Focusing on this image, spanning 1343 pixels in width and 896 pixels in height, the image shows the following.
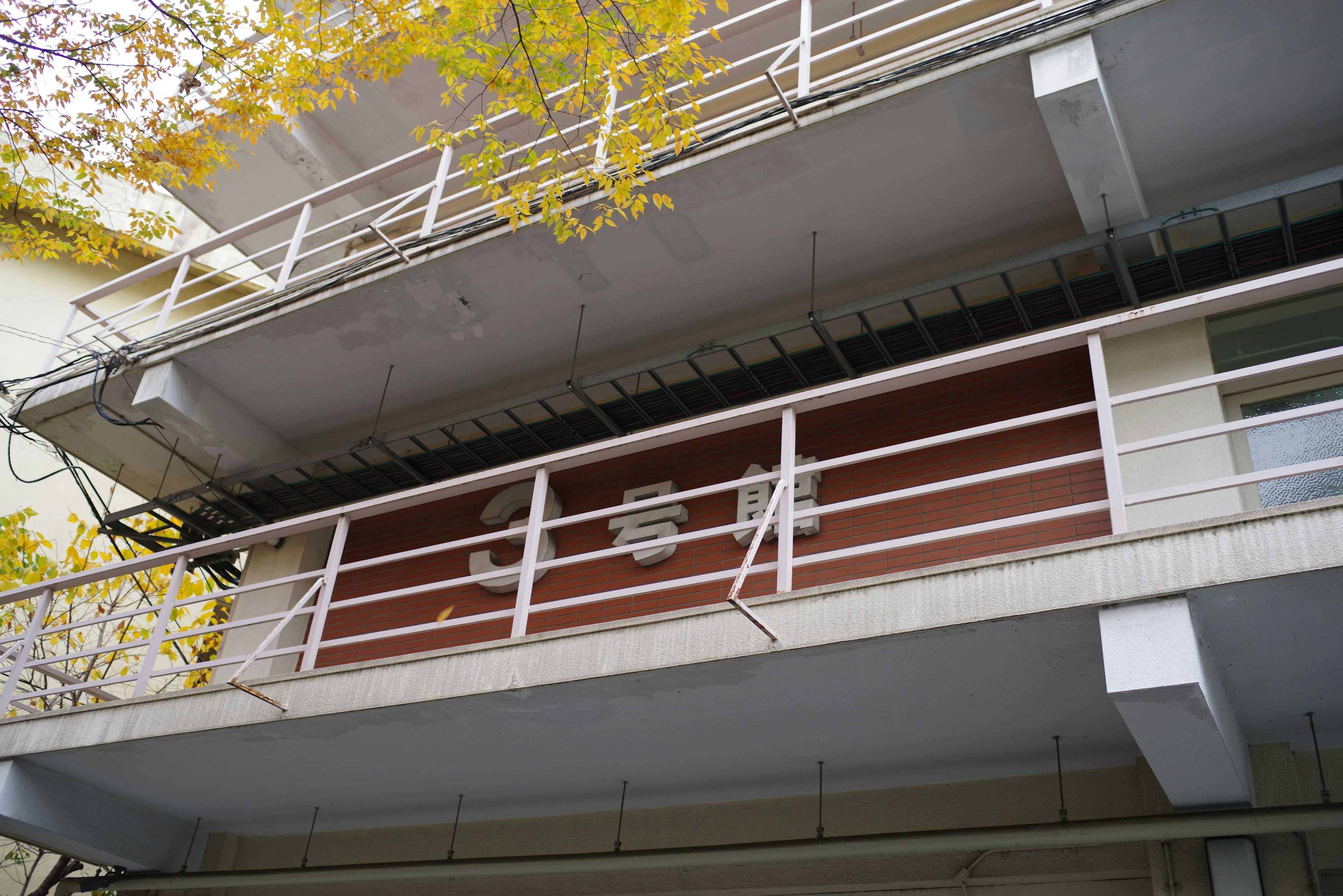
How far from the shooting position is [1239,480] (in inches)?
215

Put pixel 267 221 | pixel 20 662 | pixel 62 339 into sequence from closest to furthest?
pixel 20 662
pixel 62 339
pixel 267 221

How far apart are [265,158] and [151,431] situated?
12.1 feet

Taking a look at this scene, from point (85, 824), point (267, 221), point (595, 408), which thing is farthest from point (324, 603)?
point (267, 221)

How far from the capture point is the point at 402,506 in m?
8.05

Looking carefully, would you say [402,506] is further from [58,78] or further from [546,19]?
[58,78]

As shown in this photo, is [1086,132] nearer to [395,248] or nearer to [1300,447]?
[1300,447]

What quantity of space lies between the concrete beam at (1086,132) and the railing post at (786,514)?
10.4ft

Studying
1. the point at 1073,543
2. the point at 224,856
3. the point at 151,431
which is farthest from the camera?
the point at 151,431

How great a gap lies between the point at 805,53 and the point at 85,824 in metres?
8.84

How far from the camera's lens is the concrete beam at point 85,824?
28.9 feet

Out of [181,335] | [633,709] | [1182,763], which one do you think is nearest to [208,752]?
[633,709]

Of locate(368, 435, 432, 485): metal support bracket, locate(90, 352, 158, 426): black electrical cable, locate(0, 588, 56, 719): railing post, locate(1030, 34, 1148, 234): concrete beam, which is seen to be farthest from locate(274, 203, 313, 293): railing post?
locate(1030, 34, 1148, 234): concrete beam

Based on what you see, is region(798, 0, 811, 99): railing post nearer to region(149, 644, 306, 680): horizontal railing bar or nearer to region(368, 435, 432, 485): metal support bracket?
region(368, 435, 432, 485): metal support bracket

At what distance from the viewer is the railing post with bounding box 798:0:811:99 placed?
27.9 feet
